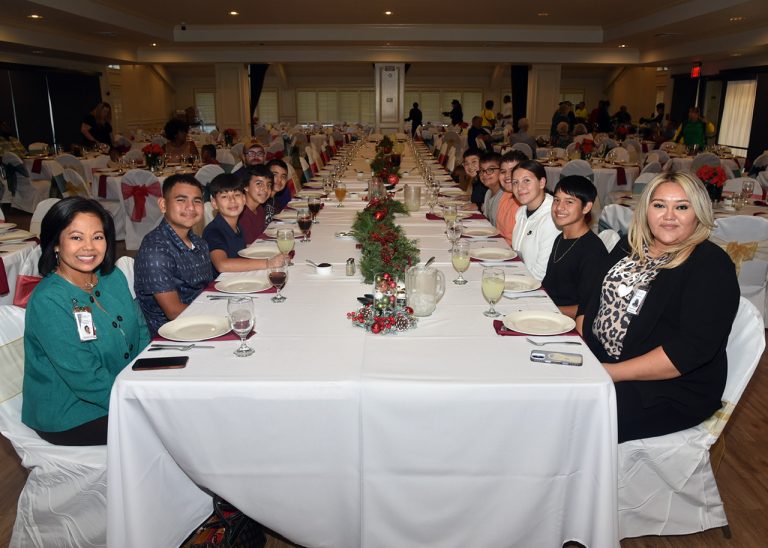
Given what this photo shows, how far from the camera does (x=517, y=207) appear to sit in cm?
376

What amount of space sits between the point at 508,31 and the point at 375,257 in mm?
11727

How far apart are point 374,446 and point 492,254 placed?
148 centimetres

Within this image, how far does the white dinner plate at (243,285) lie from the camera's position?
2.31 meters

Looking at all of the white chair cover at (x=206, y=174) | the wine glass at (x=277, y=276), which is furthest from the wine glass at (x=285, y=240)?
the white chair cover at (x=206, y=174)

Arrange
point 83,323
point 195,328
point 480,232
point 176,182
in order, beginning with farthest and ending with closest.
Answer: point 480,232, point 176,182, point 195,328, point 83,323

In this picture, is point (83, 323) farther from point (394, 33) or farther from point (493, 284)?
point (394, 33)

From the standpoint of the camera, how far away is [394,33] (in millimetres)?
12414

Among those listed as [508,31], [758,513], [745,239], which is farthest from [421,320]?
[508,31]

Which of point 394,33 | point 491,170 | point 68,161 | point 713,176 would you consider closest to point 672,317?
point 713,176

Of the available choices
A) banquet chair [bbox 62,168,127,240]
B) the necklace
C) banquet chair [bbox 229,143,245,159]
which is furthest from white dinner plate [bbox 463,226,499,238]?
banquet chair [bbox 229,143,245,159]

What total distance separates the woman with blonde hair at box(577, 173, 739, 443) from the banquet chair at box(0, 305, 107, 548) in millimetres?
1572

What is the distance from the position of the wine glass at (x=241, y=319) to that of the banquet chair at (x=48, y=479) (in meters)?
0.54

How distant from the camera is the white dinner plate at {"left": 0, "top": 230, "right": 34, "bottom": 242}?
137 inches

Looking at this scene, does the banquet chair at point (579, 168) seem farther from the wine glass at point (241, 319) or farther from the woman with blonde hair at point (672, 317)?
the wine glass at point (241, 319)
